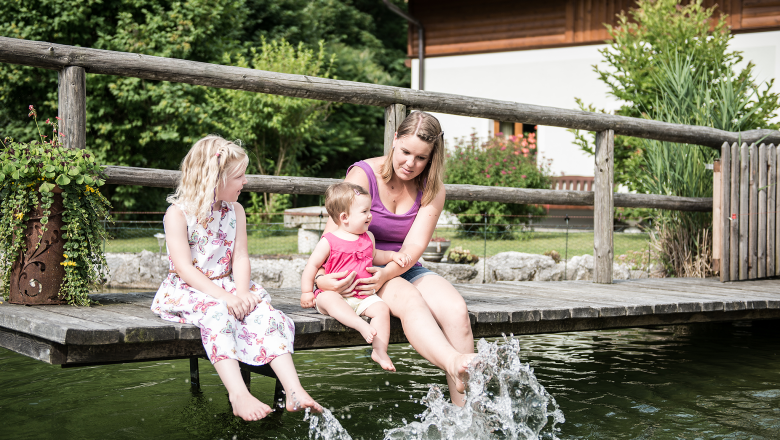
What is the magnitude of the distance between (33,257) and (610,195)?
12.1 feet

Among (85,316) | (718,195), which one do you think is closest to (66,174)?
(85,316)

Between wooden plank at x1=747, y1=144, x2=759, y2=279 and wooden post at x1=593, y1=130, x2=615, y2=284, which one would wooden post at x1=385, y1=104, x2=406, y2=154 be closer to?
wooden post at x1=593, y1=130, x2=615, y2=284

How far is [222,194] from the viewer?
309 cm

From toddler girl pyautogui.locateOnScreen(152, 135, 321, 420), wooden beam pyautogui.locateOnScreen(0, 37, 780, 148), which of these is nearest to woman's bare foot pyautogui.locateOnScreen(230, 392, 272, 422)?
toddler girl pyautogui.locateOnScreen(152, 135, 321, 420)

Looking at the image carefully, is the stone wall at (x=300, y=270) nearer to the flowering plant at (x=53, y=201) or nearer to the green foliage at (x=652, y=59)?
the green foliage at (x=652, y=59)

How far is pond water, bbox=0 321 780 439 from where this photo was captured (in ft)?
10.7

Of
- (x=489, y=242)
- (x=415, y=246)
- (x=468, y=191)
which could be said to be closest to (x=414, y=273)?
(x=415, y=246)

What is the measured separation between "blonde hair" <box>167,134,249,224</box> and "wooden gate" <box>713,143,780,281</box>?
3971 mm

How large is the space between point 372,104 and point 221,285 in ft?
→ 5.29

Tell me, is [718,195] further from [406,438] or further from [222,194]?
[222,194]

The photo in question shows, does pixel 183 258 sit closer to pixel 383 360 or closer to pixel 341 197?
pixel 341 197

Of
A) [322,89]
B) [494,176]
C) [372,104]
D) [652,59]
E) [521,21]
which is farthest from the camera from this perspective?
[521,21]

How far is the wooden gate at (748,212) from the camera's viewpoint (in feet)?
18.1

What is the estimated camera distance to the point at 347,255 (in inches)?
125
